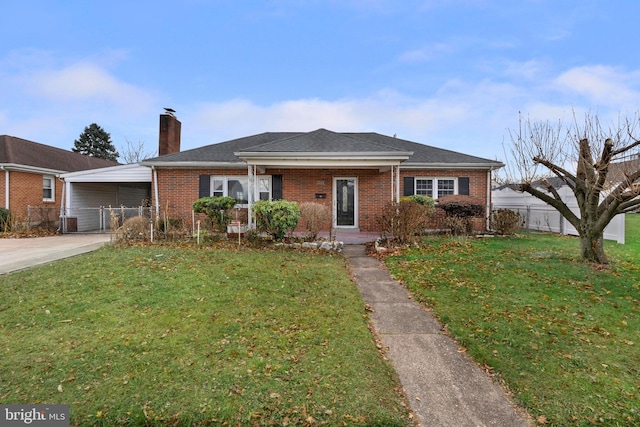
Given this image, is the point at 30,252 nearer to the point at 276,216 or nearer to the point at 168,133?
the point at 276,216

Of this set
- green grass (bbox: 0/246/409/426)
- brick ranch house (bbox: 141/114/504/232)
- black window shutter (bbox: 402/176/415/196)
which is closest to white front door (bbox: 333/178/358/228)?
brick ranch house (bbox: 141/114/504/232)

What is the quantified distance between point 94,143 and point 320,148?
41789 millimetres

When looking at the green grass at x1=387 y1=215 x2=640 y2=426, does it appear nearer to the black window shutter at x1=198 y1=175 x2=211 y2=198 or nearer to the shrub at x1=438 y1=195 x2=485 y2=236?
the shrub at x1=438 y1=195 x2=485 y2=236

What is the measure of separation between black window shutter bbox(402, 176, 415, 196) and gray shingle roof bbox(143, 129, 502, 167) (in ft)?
2.30

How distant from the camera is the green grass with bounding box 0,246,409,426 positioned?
8.38 ft

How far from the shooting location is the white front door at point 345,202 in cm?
1282

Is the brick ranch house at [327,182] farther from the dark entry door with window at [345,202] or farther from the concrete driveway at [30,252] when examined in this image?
the concrete driveway at [30,252]

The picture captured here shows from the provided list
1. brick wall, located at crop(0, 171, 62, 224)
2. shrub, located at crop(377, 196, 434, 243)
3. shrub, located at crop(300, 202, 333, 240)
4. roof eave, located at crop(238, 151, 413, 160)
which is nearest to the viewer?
shrub, located at crop(377, 196, 434, 243)

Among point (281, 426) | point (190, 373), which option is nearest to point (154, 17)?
point (190, 373)

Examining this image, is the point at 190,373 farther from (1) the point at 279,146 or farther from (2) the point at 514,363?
(1) the point at 279,146

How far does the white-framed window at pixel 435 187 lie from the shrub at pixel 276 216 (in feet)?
20.8

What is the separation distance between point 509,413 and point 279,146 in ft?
30.8

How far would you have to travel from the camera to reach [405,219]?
9133mm

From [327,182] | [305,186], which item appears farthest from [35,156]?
[327,182]
